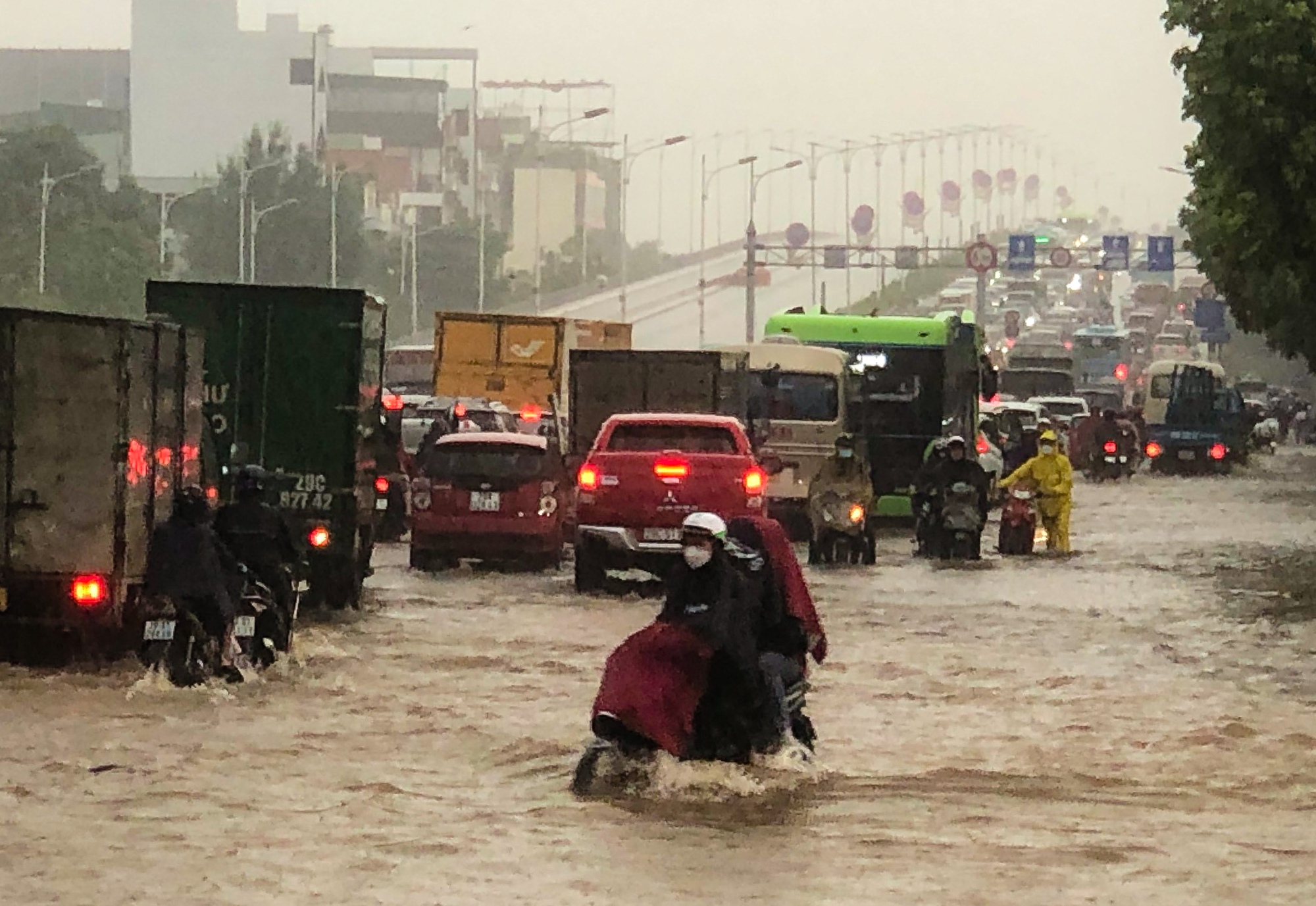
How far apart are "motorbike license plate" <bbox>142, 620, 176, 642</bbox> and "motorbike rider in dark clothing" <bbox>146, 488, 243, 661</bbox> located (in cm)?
13

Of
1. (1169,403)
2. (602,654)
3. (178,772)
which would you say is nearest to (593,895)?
(178,772)

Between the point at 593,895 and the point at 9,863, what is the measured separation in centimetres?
231

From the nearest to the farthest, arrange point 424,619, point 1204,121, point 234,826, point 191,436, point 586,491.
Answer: point 234,826
point 191,436
point 424,619
point 586,491
point 1204,121

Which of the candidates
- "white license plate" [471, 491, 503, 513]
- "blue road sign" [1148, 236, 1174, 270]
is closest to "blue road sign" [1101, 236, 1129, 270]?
"blue road sign" [1148, 236, 1174, 270]

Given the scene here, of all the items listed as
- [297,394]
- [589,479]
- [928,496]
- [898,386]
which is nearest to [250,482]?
[297,394]

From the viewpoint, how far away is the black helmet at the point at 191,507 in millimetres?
16156

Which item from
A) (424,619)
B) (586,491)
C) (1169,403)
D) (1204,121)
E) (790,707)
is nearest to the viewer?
(790,707)

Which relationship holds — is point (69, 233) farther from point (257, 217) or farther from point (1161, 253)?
point (1161, 253)

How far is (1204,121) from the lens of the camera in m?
31.4

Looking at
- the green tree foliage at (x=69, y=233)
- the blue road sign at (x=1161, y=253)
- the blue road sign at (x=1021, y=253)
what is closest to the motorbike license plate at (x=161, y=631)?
the green tree foliage at (x=69, y=233)

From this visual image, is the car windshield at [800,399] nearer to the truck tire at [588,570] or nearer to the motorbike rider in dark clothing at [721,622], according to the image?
the truck tire at [588,570]

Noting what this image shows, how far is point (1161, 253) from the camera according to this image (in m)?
106

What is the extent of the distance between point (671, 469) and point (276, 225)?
76971 mm

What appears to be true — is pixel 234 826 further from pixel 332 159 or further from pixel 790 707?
pixel 332 159
